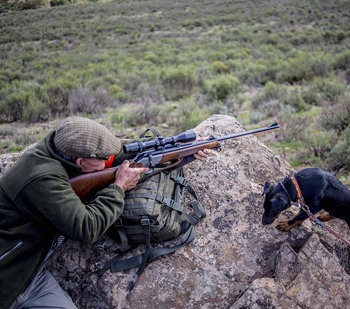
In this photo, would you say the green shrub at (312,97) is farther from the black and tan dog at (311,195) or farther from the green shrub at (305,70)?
the black and tan dog at (311,195)

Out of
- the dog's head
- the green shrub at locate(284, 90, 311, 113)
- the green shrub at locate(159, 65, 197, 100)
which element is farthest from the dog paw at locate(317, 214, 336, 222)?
the green shrub at locate(159, 65, 197, 100)

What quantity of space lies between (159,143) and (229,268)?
1601 mm

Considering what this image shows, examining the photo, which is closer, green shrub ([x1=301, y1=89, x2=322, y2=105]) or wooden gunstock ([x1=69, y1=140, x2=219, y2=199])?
wooden gunstock ([x1=69, y1=140, x2=219, y2=199])

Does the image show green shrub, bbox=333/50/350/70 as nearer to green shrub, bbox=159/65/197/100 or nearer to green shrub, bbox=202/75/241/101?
green shrub, bbox=202/75/241/101

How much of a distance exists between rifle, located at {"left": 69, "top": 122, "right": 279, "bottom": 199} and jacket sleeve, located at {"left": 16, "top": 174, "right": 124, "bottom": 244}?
12.4 inches

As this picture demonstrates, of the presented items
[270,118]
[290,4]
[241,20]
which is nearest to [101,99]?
[270,118]

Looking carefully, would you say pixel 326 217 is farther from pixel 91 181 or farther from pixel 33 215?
pixel 33 215

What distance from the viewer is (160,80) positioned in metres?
11.1

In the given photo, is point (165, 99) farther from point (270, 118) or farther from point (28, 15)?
point (28, 15)

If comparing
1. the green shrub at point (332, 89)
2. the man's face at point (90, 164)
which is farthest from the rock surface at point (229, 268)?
the green shrub at point (332, 89)

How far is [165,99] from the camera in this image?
9648 millimetres

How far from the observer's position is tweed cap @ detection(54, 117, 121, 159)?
2.05 metres

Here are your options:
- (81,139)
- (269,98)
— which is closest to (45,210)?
(81,139)

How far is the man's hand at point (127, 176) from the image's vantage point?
244 centimetres
